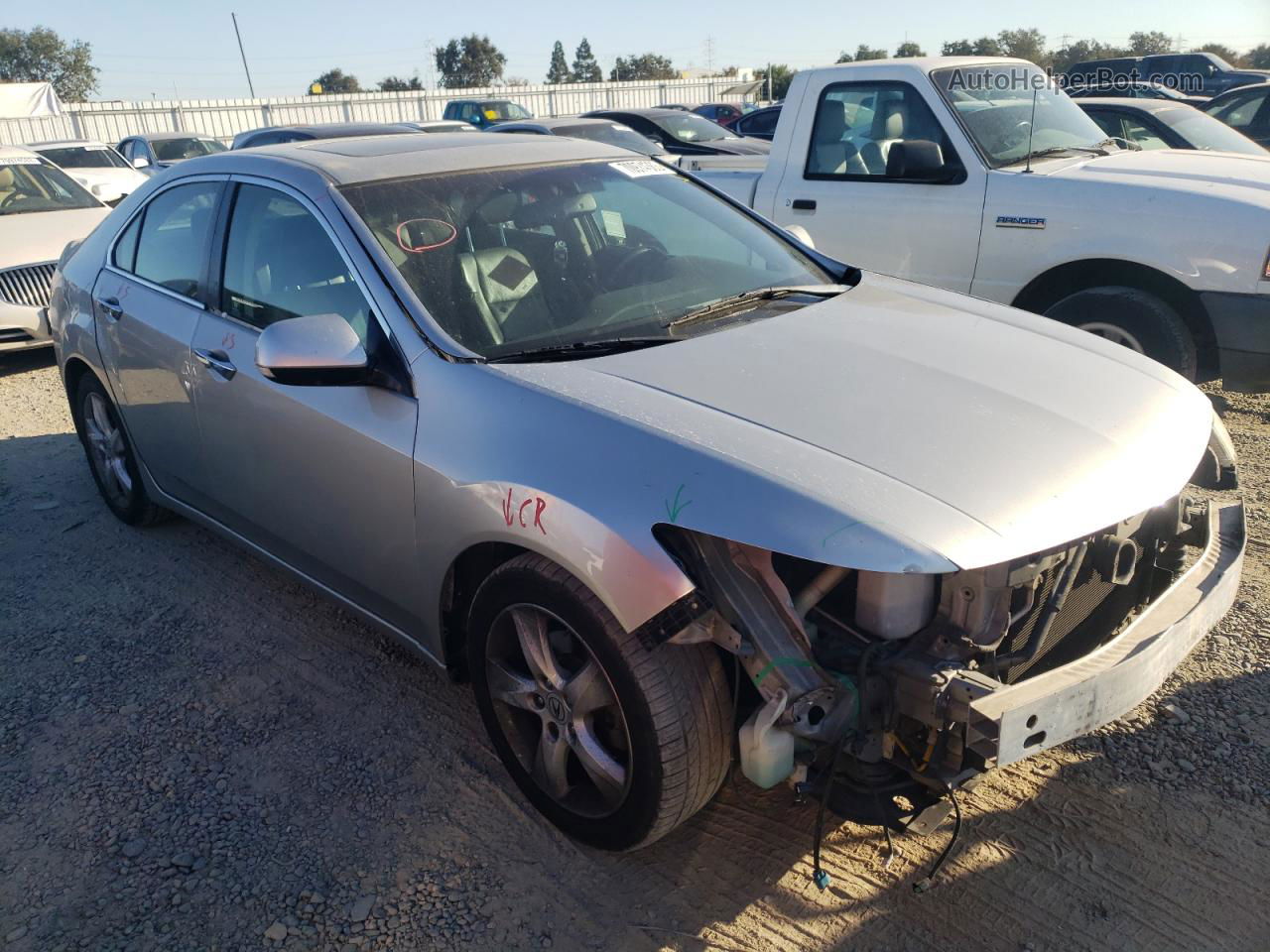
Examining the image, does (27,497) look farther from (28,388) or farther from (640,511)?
(640,511)

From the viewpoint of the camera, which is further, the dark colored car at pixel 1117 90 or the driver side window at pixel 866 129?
the dark colored car at pixel 1117 90

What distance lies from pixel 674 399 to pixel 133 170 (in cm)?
1414

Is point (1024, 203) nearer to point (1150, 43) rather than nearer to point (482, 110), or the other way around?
point (482, 110)

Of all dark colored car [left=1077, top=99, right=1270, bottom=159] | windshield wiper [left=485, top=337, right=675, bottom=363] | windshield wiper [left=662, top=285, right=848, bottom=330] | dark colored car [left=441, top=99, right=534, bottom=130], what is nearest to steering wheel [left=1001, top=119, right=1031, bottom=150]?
dark colored car [left=1077, top=99, right=1270, bottom=159]

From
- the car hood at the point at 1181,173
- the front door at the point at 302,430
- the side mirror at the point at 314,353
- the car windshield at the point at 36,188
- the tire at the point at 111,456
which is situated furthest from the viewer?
the car windshield at the point at 36,188

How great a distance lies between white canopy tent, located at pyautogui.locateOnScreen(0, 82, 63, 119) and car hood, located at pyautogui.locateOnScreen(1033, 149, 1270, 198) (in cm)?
3705

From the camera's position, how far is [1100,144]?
606cm

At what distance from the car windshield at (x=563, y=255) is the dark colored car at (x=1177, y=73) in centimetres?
1309

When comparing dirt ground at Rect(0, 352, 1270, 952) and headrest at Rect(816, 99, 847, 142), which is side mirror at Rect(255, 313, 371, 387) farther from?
headrest at Rect(816, 99, 847, 142)

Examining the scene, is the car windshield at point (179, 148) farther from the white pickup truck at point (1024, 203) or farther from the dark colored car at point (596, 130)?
the white pickup truck at point (1024, 203)

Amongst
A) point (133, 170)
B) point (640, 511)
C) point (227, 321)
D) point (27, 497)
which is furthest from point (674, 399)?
point (133, 170)

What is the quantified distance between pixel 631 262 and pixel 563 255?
260 millimetres

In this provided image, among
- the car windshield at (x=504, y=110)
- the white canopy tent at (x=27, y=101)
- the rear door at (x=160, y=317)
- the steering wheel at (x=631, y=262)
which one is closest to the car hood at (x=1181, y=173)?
the steering wheel at (x=631, y=262)

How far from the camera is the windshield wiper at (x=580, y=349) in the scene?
8.96 ft
